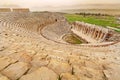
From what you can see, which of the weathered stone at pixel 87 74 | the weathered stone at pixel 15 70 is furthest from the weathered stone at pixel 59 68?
the weathered stone at pixel 15 70

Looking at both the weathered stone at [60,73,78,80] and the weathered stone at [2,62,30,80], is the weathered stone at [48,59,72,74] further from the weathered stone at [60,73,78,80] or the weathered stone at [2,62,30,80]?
the weathered stone at [2,62,30,80]

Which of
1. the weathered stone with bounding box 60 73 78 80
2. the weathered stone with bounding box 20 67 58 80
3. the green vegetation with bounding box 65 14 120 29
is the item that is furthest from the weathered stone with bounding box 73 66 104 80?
the green vegetation with bounding box 65 14 120 29

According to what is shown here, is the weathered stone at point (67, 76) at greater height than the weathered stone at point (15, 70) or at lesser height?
lesser

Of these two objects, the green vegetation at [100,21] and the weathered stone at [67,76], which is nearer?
the weathered stone at [67,76]

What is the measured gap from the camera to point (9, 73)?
288 cm

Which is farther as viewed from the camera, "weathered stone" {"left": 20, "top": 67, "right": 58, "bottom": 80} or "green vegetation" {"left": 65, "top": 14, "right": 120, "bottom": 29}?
"green vegetation" {"left": 65, "top": 14, "right": 120, "bottom": 29}

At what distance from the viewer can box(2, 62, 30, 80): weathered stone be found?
282 cm

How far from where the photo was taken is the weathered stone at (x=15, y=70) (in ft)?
9.25

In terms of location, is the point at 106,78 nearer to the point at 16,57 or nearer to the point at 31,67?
the point at 31,67

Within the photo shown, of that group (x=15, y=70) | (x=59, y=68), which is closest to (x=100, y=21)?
(x=59, y=68)

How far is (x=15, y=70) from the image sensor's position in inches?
119

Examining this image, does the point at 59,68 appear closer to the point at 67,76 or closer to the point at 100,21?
the point at 67,76

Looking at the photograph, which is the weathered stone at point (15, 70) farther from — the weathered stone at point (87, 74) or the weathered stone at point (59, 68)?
the weathered stone at point (87, 74)

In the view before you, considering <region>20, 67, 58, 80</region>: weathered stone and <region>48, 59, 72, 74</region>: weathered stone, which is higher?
<region>20, 67, 58, 80</region>: weathered stone
